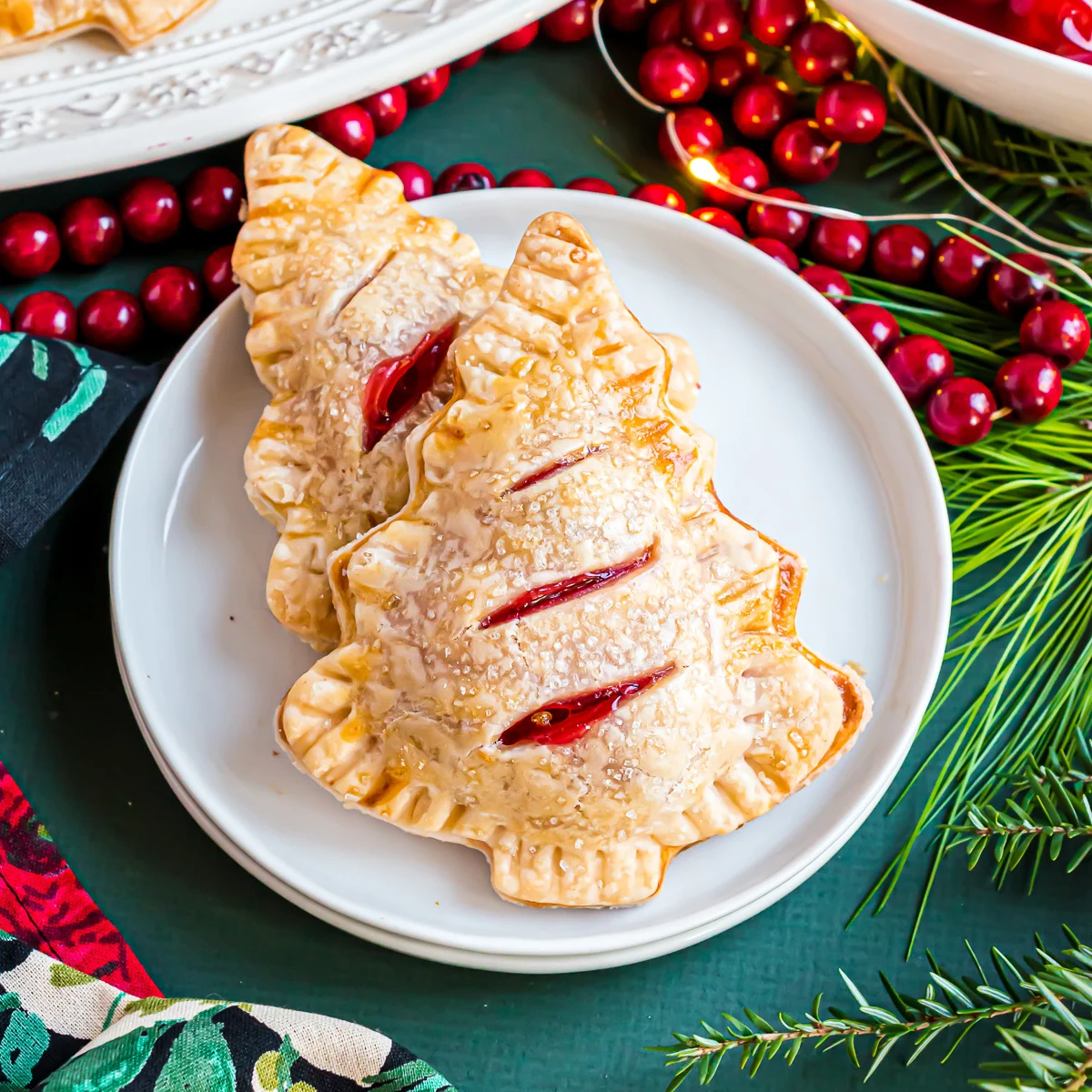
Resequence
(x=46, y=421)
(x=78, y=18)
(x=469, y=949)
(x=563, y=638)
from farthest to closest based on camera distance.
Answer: (x=78, y=18)
(x=46, y=421)
(x=469, y=949)
(x=563, y=638)

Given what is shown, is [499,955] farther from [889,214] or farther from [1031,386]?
[889,214]

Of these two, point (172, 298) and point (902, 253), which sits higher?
point (172, 298)

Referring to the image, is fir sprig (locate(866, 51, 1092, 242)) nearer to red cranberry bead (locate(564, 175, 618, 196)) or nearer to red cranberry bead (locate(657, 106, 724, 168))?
red cranberry bead (locate(657, 106, 724, 168))

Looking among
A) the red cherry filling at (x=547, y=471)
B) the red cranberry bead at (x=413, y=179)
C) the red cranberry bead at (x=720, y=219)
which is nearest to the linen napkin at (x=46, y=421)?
the red cranberry bead at (x=413, y=179)

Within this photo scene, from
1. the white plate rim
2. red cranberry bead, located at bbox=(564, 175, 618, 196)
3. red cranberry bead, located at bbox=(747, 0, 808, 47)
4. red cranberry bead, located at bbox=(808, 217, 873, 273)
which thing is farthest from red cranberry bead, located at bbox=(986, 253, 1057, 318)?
the white plate rim

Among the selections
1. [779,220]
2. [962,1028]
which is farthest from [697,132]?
[962,1028]

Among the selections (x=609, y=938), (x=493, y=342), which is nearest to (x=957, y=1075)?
(x=609, y=938)

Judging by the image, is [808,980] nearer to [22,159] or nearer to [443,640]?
[443,640]
